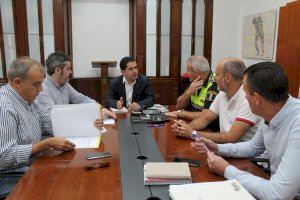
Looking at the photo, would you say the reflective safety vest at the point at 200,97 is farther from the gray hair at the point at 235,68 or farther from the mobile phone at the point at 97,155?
the mobile phone at the point at 97,155

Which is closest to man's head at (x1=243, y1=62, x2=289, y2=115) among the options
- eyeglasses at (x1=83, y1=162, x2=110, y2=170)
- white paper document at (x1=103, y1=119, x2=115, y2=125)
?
eyeglasses at (x1=83, y1=162, x2=110, y2=170)

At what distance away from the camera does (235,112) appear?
2.04m

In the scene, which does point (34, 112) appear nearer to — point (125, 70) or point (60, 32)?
point (125, 70)

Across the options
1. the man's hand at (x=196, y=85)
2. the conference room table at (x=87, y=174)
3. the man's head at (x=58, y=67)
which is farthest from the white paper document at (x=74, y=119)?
the man's hand at (x=196, y=85)

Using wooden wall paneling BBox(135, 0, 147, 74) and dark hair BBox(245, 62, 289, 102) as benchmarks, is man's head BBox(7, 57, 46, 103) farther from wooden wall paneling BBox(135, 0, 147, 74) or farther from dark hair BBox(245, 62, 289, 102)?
wooden wall paneling BBox(135, 0, 147, 74)

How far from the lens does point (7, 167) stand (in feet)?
5.18

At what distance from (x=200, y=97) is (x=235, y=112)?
0.91 metres

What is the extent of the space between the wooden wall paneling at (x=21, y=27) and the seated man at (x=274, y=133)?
3541mm

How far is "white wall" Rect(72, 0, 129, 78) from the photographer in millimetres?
4547

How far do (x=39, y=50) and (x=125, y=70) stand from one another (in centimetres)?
161

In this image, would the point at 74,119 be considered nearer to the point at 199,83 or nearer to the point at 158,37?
the point at 199,83

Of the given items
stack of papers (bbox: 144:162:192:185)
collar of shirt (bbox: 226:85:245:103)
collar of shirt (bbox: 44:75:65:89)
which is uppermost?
collar of shirt (bbox: 44:75:65:89)

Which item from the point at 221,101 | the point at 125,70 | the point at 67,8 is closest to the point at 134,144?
the point at 221,101

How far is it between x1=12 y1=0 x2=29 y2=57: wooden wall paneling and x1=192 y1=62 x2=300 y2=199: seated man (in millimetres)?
3541
